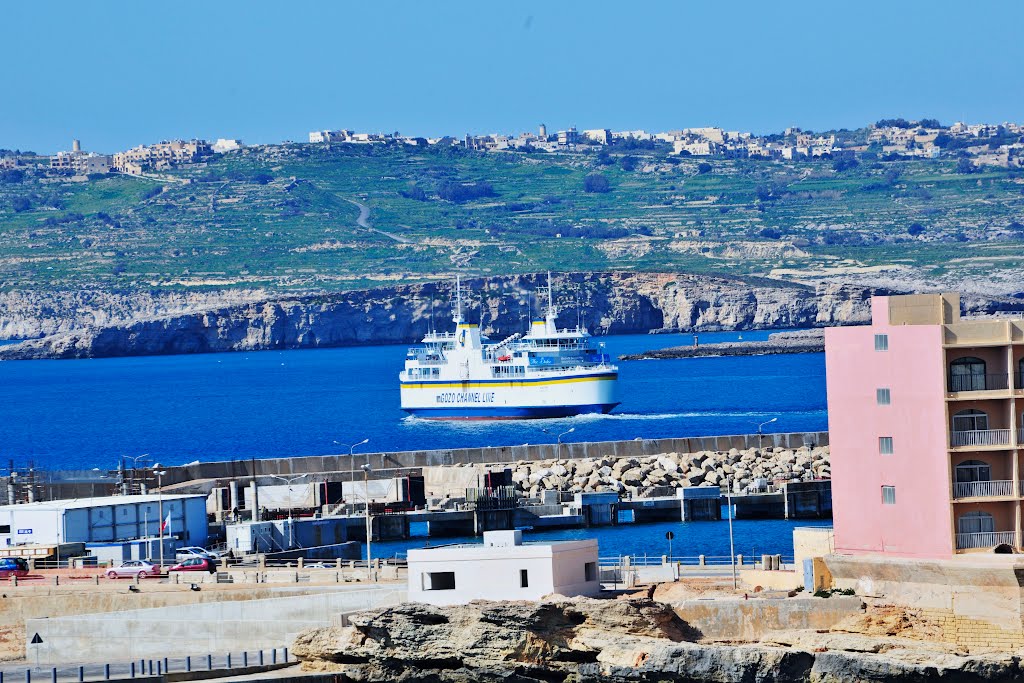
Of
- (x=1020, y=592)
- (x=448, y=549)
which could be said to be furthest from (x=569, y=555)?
(x=1020, y=592)

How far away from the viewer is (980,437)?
32.1 meters

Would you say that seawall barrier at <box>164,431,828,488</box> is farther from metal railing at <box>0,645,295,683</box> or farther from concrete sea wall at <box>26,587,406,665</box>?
metal railing at <box>0,645,295,683</box>

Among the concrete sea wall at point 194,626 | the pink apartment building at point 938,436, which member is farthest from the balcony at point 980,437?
the concrete sea wall at point 194,626

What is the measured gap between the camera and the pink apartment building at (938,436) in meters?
31.9

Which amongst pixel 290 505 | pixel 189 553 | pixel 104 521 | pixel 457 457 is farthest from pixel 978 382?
pixel 457 457

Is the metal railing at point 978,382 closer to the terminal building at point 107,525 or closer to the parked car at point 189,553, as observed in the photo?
the parked car at point 189,553

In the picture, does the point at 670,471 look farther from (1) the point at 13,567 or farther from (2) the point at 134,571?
(2) the point at 134,571

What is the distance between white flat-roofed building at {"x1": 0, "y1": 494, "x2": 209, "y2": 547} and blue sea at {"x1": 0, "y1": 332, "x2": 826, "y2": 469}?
136 feet

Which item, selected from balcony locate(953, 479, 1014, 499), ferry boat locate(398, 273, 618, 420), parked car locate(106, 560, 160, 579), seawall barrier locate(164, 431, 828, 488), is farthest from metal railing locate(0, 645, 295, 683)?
ferry boat locate(398, 273, 618, 420)

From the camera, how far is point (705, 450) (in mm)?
74562

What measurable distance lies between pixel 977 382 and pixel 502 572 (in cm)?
803

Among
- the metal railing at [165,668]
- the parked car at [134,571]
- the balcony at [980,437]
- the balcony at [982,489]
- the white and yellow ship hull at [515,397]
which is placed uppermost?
the white and yellow ship hull at [515,397]

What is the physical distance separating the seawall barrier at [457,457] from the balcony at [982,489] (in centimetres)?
3798

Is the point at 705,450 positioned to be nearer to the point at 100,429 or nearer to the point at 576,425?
the point at 576,425
